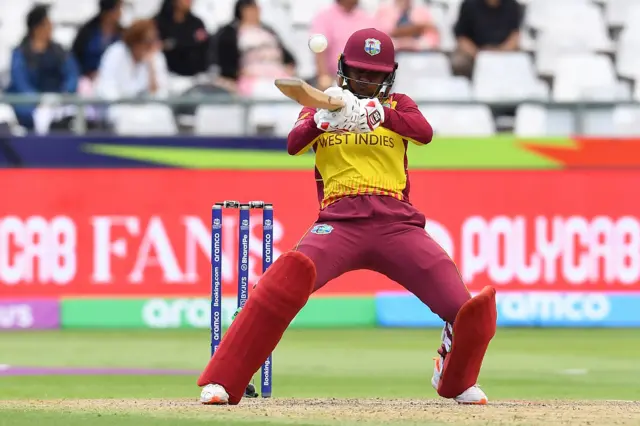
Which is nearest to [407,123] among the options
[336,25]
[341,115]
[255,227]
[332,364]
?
[341,115]

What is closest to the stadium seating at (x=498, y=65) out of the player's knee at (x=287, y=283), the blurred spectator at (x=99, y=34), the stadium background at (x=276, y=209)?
the stadium background at (x=276, y=209)

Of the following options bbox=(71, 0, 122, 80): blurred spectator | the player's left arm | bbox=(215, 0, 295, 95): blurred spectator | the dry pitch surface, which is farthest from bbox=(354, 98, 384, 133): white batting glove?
bbox=(71, 0, 122, 80): blurred spectator

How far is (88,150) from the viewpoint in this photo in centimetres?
1330

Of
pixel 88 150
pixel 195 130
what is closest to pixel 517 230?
pixel 195 130

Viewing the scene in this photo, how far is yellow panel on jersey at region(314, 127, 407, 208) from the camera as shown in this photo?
7164 mm

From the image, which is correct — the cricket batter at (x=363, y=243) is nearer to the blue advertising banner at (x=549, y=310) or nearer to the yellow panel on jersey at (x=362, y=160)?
the yellow panel on jersey at (x=362, y=160)

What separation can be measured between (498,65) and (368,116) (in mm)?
8715

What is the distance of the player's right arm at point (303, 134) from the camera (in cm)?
703

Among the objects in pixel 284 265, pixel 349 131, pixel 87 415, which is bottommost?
pixel 87 415

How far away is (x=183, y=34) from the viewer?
A: 1512cm

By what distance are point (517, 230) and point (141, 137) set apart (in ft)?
12.0

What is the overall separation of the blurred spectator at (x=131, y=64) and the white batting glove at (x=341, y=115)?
7633mm

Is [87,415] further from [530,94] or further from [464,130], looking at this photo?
[530,94]

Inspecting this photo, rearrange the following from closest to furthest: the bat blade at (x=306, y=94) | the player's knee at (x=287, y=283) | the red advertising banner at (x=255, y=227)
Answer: the bat blade at (x=306, y=94) < the player's knee at (x=287, y=283) < the red advertising banner at (x=255, y=227)
